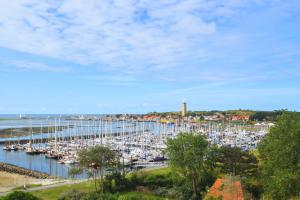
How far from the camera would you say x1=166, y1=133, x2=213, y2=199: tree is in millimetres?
30984

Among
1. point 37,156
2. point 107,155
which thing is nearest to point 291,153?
point 107,155

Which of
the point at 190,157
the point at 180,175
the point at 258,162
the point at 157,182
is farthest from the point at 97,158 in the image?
the point at 258,162

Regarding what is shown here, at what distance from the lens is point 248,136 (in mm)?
92625

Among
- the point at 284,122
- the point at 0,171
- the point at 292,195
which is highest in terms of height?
the point at 284,122

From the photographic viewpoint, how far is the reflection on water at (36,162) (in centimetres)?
5581

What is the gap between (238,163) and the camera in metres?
33.0

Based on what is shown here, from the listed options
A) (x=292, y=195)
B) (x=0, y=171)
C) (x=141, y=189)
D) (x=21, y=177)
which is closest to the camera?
(x=292, y=195)

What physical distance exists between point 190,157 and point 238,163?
16.7 feet

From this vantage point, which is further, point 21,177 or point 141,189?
point 21,177

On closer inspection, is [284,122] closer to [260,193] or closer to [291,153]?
[291,153]

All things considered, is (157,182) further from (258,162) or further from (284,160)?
(284,160)

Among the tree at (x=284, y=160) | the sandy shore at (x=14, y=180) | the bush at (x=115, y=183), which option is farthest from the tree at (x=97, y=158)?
the tree at (x=284, y=160)

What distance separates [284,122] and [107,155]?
17052 millimetres

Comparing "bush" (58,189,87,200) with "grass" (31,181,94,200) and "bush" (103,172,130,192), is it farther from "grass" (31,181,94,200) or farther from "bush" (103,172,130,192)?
"bush" (103,172,130,192)
